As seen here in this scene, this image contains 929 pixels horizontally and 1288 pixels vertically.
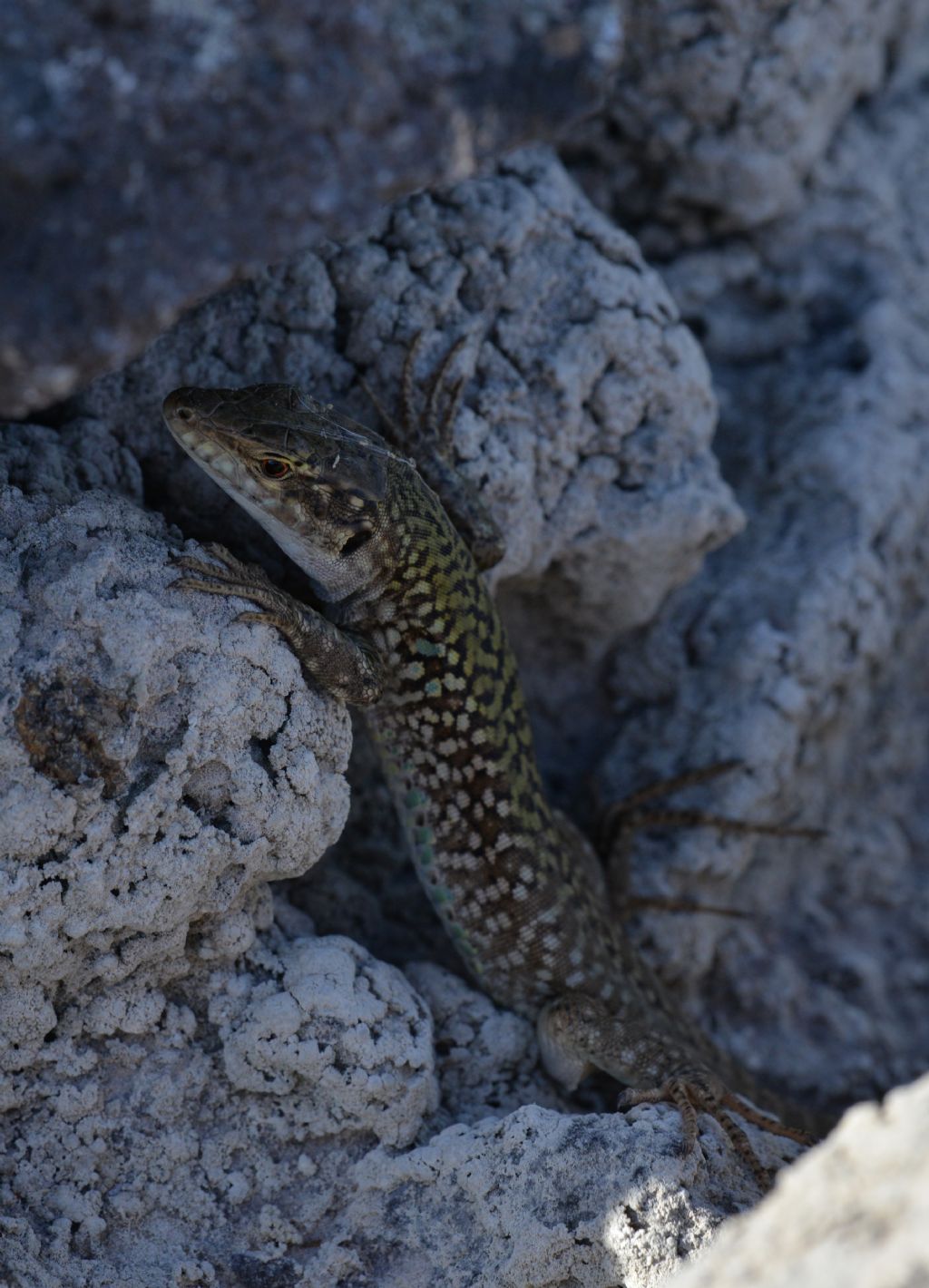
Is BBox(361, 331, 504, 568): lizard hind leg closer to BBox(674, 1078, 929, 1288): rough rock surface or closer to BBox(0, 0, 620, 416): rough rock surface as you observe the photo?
BBox(0, 0, 620, 416): rough rock surface

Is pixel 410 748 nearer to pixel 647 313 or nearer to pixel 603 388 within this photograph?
pixel 603 388

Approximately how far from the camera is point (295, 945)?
2908 millimetres

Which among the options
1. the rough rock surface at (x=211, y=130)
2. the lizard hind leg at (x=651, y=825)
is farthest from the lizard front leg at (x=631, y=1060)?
the rough rock surface at (x=211, y=130)

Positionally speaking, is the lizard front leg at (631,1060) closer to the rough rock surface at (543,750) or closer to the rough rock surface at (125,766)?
the rough rock surface at (543,750)

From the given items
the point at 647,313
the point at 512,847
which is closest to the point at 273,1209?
the point at 512,847

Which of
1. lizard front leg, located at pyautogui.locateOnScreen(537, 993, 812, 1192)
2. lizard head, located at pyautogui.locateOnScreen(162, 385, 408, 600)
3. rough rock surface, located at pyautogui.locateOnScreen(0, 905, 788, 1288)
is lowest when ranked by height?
lizard front leg, located at pyautogui.locateOnScreen(537, 993, 812, 1192)

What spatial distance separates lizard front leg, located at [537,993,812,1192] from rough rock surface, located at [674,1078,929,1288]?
4.24 feet

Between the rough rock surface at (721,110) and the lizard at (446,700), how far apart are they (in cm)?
149

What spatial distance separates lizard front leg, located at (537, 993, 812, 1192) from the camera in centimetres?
296

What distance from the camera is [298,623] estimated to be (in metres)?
2.75

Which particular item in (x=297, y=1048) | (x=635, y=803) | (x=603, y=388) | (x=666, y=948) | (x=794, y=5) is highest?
(x=794, y=5)

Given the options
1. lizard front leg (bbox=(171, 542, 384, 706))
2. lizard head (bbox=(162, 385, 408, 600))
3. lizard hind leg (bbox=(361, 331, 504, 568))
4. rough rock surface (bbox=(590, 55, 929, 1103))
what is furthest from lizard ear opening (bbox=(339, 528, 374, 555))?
rough rock surface (bbox=(590, 55, 929, 1103))

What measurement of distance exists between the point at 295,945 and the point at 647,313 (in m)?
1.99

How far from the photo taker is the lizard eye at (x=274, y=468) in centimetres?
279
